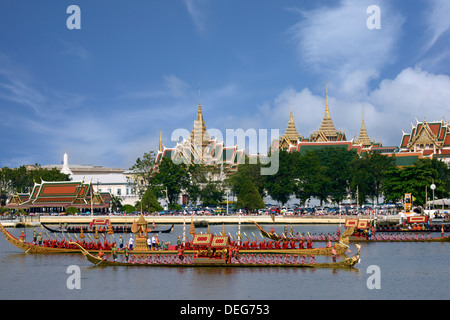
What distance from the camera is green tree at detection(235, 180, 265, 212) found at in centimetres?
9681

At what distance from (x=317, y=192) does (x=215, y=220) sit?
60.9ft

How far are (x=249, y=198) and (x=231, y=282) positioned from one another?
5783cm

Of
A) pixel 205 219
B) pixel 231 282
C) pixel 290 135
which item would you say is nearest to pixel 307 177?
→ pixel 205 219

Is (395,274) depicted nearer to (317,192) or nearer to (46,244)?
(46,244)

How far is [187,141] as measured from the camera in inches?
5655

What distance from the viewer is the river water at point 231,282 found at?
1404 inches

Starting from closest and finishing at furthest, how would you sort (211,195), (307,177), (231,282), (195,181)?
1. (231,282)
2. (307,177)
3. (211,195)
4. (195,181)

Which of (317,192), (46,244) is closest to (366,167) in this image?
(317,192)

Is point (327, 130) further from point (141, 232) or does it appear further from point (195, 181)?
point (141, 232)

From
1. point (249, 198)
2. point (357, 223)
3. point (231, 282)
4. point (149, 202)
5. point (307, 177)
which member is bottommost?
point (231, 282)

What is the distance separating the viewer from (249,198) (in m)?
96.8

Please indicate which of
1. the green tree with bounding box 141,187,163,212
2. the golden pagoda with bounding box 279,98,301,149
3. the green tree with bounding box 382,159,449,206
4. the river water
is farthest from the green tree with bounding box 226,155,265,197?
the golden pagoda with bounding box 279,98,301,149
